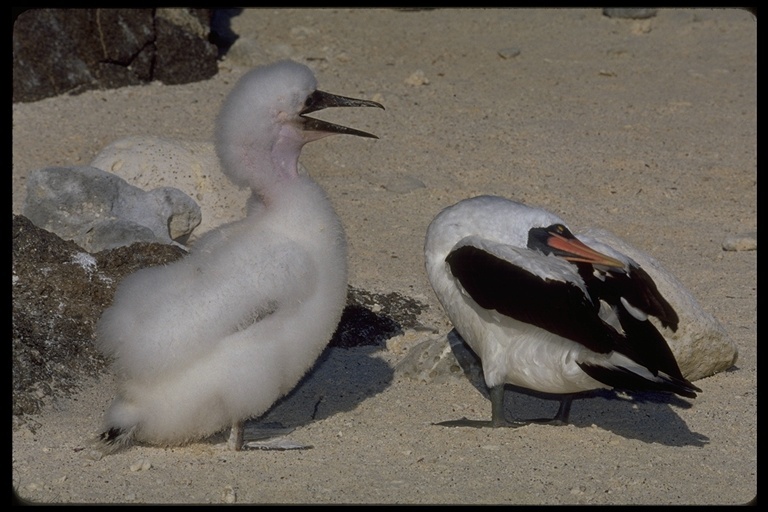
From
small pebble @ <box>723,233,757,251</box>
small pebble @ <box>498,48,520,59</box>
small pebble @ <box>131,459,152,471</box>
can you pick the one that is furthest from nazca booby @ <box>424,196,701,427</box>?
small pebble @ <box>498,48,520,59</box>

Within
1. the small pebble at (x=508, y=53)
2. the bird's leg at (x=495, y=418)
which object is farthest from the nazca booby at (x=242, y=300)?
the small pebble at (x=508, y=53)

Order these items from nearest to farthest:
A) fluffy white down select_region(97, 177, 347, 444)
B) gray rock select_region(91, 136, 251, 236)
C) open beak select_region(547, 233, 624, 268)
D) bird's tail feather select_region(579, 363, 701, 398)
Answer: fluffy white down select_region(97, 177, 347, 444), bird's tail feather select_region(579, 363, 701, 398), open beak select_region(547, 233, 624, 268), gray rock select_region(91, 136, 251, 236)

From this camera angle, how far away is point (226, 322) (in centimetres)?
445

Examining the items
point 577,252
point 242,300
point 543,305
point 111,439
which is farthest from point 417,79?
point 111,439

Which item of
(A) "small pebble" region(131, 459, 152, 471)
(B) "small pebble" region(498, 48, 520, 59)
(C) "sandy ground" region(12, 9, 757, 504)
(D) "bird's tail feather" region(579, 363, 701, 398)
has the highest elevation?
(D) "bird's tail feather" region(579, 363, 701, 398)

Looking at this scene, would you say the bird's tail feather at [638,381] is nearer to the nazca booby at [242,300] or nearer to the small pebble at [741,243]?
the nazca booby at [242,300]

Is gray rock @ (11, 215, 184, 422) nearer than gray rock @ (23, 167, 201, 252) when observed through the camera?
Yes

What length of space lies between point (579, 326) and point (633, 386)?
1.01 ft

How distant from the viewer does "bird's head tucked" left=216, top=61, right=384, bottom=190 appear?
4.64m

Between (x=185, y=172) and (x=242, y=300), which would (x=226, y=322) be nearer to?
(x=242, y=300)

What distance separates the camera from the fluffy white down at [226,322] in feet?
14.6

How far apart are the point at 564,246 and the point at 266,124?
49.6 inches

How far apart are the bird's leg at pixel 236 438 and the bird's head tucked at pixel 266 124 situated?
927 millimetres

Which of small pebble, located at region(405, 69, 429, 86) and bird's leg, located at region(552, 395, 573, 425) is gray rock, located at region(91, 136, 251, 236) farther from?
small pebble, located at region(405, 69, 429, 86)
